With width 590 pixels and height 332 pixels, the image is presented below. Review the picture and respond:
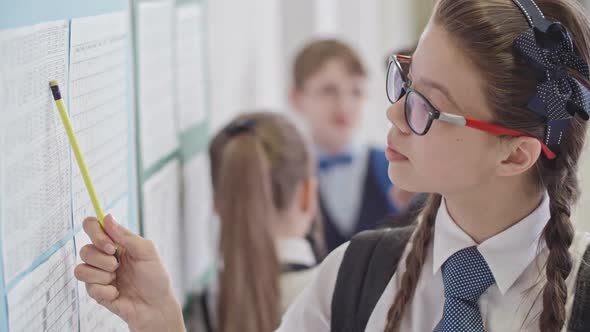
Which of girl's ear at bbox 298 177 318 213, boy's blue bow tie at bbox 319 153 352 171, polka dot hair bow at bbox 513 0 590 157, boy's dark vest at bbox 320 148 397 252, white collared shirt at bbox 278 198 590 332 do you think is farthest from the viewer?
boy's blue bow tie at bbox 319 153 352 171

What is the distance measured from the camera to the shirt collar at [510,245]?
53.1 inches

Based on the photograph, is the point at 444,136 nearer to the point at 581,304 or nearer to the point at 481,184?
the point at 481,184

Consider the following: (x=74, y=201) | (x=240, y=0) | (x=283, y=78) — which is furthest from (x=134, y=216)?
(x=283, y=78)

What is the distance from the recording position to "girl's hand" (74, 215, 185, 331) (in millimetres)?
1206

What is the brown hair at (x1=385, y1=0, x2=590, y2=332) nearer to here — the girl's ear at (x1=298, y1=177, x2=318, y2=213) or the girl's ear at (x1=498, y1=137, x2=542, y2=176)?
the girl's ear at (x1=498, y1=137, x2=542, y2=176)

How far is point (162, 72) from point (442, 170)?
2.81ft

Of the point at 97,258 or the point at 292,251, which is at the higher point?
the point at 97,258

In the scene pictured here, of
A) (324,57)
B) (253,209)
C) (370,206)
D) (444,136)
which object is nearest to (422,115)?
(444,136)

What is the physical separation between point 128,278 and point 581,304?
28.7 inches

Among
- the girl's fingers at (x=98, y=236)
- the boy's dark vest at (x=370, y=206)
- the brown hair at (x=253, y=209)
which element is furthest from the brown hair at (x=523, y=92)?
the boy's dark vest at (x=370, y=206)

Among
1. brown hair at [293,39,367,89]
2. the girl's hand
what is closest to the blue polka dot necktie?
the girl's hand

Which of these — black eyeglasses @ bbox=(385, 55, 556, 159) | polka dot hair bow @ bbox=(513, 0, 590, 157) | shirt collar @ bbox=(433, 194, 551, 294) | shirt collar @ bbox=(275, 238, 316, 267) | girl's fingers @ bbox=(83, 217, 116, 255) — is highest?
polka dot hair bow @ bbox=(513, 0, 590, 157)

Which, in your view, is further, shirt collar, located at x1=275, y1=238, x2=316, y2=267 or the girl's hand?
shirt collar, located at x1=275, y1=238, x2=316, y2=267

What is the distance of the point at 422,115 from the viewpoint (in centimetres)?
130
